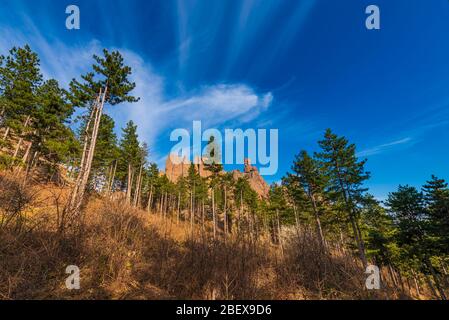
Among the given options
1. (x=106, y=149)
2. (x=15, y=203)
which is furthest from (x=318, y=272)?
(x=106, y=149)

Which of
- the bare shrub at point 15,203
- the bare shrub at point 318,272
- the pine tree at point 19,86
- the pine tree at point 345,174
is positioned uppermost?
the pine tree at point 19,86

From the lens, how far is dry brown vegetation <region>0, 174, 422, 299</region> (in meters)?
3.40

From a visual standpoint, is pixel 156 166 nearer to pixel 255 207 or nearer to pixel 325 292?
pixel 255 207

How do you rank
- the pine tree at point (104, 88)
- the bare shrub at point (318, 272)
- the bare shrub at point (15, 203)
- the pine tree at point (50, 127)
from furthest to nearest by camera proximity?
the pine tree at point (50, 127) < the pine tree at point (104, 88) < the bare shrub at point (15, 203) < the bare shrub at point (318, 272)

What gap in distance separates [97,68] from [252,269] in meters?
A: 16.2

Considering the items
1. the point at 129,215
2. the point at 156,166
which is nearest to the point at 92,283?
the point at 129,215

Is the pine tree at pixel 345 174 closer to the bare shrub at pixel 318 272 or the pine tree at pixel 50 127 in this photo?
the bare shrub at pixel 318 272

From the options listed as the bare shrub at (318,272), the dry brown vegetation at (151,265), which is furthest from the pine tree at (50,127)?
the bare shrub at (318,272)

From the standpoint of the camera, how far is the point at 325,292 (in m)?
4.23

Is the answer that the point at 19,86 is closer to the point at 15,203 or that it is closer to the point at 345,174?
the point at 15,203


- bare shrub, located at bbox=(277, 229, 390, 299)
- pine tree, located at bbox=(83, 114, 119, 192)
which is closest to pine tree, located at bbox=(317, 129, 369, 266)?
bare shrub, located at bbox=(277, 229, 390, 299)

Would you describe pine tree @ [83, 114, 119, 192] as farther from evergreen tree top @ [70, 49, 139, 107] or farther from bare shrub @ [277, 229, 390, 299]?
bare shrub @ [277, 229, 390, 299]

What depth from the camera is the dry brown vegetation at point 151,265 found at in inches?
134

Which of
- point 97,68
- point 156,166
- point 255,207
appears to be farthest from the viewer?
point 156,166
